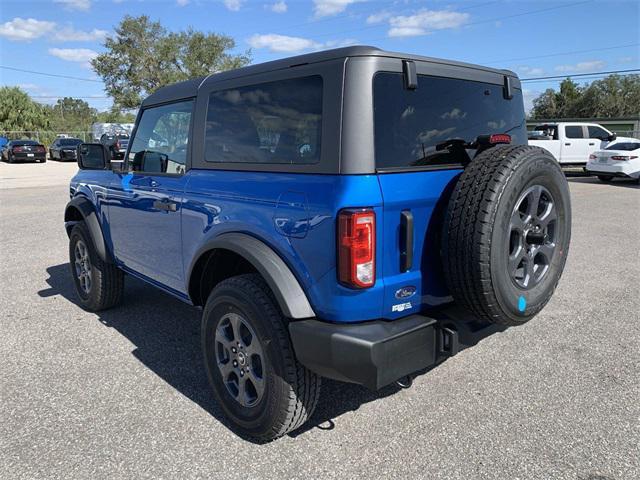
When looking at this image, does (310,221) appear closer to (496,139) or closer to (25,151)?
(496,139)

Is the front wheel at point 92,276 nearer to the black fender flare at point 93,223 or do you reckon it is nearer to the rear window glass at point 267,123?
the black fender flare at point 93,223

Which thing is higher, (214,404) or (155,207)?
(155,207)

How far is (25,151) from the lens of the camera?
30.1 metres

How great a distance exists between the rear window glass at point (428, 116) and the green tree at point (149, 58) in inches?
1797

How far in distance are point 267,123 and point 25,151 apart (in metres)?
32.7

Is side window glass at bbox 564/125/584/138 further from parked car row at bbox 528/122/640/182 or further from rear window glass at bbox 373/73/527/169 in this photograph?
rear window glass at bbox 373/73/527/169

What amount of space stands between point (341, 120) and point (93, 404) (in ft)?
7.69

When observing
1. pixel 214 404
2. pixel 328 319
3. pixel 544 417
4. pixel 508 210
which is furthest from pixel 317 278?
pixel 544 417

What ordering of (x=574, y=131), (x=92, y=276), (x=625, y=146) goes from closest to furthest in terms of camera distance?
(x=92, y=276), (x=625, y=146), (x=574, y=131)

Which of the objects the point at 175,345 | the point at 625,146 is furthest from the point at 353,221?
the point at 625,146

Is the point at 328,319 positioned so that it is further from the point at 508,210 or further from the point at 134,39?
the point at 134,39

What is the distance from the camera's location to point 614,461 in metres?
2.50

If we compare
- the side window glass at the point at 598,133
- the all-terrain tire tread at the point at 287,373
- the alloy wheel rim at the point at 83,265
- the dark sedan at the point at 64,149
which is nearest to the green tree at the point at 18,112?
the dark sedan at the point at 64,149

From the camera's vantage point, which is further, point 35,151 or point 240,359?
point 35,151
